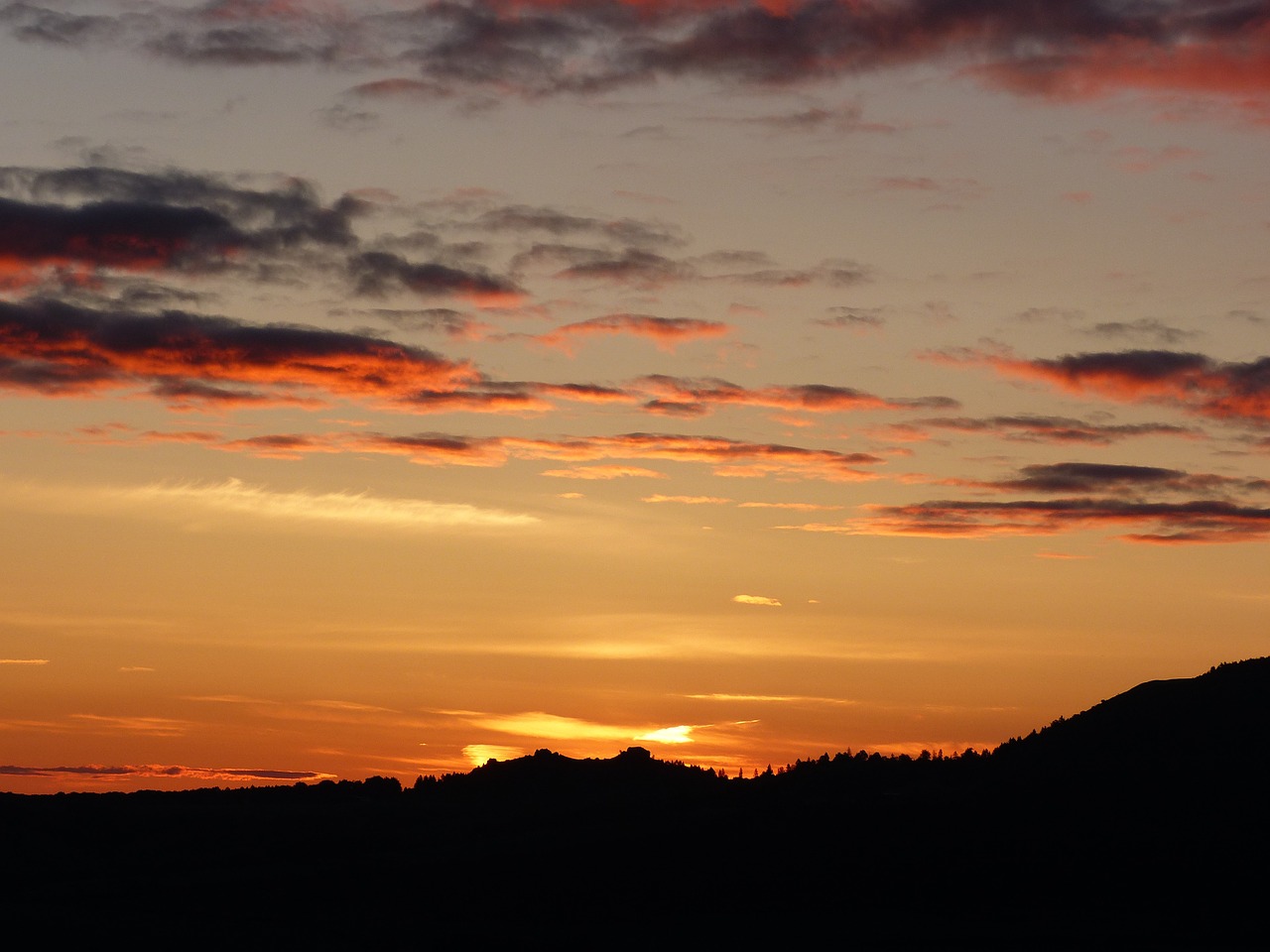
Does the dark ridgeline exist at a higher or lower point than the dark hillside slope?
lower

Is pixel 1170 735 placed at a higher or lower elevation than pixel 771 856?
higher

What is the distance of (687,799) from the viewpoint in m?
82.0

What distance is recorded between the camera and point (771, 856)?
2486 inches

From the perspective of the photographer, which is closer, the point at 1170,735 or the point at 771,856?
the point at 771,856

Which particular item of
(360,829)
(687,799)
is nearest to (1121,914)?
(687,799)

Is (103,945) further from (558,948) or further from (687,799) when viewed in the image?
(687,799)

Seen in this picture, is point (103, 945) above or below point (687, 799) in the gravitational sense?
below

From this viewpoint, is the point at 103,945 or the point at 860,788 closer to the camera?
the point at 103,945

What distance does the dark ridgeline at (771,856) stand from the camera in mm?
54812

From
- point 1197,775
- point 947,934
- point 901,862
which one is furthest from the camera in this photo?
point 1197,775

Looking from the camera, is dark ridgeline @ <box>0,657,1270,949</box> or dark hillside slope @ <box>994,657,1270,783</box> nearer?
dark ridgeline @ <box>0,657,1270,949</box>

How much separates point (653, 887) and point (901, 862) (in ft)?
30.4

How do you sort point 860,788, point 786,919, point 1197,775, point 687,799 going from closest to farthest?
point 786,919 → point 1197,775 → point 860,788 → point 687,799

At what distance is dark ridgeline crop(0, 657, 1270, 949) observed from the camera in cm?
5481
